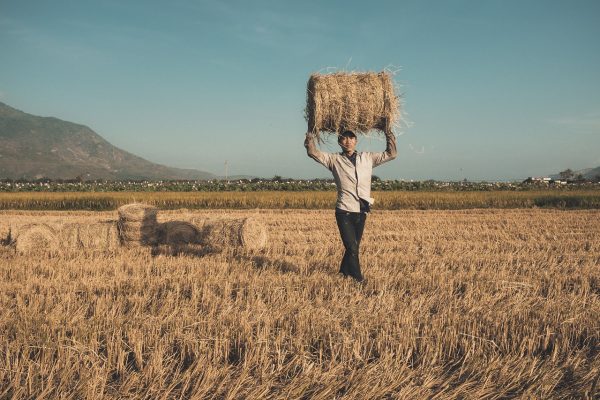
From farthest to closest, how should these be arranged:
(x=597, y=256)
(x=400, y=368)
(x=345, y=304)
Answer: (x=597, y=256) → (x=345, y=304) → (x=400, y=368)

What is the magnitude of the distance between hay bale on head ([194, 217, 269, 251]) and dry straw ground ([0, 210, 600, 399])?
8.07 feet

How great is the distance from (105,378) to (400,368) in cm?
228

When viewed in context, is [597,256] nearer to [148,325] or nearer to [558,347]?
[558,347]

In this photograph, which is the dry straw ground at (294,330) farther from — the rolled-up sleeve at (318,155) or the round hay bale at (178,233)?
the round hay bale at (178,233)

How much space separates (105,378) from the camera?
3.57 meters

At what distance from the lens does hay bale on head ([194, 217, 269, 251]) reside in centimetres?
1147

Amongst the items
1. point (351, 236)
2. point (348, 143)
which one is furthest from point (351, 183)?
point (351, 236)

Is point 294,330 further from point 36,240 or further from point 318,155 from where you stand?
point 36,240

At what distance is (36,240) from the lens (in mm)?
11195

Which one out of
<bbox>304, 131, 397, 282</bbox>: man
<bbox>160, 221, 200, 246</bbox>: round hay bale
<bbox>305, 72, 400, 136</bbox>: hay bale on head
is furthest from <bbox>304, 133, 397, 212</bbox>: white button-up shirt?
<bbox>160, 221, 200, 246</bbox>: round hay bale

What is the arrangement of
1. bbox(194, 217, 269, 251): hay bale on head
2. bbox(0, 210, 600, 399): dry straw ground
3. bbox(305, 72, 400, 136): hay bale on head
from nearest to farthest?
bbox(0, 210, 600, 399): dry straw ground
bbox(305, 72, 400, 136): hay bale on head
bbox(194, 217, 269, 251): hay bale on head

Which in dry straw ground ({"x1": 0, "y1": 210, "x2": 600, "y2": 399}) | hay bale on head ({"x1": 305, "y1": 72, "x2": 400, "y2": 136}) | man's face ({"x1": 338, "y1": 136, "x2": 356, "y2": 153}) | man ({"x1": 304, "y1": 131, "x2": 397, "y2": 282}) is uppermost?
hay bale on head ({"x1": 305, "y1": 72, "x2": 400, "y2": 136})

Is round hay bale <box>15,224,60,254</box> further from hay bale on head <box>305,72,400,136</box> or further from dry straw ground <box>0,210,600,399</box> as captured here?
hay bale on head <box>305,72,400,136</box>

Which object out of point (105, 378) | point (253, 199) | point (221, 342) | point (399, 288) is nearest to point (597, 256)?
point (399, 288)
